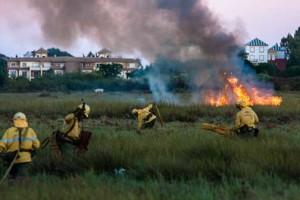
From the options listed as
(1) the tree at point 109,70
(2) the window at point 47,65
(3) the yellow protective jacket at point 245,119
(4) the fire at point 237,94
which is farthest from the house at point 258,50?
(3) the yellow protective jacket at point 245,119

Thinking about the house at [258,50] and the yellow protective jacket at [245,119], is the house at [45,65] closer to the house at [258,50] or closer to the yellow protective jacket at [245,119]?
the house at [258,50]

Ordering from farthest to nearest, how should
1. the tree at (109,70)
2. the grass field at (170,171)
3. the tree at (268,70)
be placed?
the tree at (109,70) → the tree at (268,70) → the grass field at (170,171)

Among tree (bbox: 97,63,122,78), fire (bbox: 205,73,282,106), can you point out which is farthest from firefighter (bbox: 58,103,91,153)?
tree (bbox: 97,63,122,78)

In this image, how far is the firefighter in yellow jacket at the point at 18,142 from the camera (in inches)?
372

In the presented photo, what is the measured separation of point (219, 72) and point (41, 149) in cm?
2240

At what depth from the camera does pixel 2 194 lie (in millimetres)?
7930

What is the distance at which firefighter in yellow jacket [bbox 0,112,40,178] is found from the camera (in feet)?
31.0

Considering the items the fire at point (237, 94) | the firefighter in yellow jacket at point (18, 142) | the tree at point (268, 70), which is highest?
the tree at point (268, 70)

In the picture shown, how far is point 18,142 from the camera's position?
9461mm

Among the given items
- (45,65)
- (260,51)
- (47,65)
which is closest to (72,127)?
(47,65)

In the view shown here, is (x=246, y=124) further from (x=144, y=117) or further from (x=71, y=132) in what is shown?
(x=144, y=117)

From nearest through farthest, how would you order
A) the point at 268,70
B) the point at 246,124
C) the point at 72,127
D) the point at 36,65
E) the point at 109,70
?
the point at 72,127
the point at 246,124
the point at 268,70
the point at 109,70
the point at 36,65

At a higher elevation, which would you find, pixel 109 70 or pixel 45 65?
pixel 45 65

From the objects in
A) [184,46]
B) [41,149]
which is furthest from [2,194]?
[184,46]
